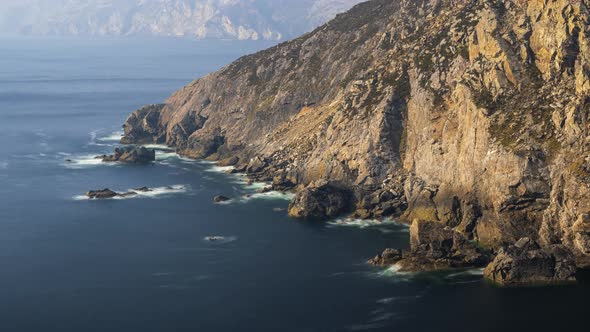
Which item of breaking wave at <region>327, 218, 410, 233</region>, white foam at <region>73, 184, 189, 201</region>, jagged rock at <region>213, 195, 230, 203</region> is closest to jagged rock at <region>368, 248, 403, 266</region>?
breaking wave at <region>327, 218, 410, 233</region>

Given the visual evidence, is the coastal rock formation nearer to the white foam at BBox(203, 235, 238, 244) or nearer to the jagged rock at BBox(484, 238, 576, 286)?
the jagged rock at BBox(484, 238, 576, 286)

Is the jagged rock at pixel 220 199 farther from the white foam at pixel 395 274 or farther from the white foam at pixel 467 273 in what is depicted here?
the white foam at pixel 467 273

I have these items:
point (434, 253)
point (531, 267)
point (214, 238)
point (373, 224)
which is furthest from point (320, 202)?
point (531, 267)

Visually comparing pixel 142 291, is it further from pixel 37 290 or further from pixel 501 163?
pixel 501 163

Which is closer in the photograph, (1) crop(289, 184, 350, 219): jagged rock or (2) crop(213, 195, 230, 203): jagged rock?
(1) crop(289, 184, 350, 219): jagged rock

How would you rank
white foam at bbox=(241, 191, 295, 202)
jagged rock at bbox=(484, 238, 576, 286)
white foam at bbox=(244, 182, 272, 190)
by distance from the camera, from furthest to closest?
white foam at bbox=(244, 182, 272, 190), white foam at bbox=(241, 191, 295, 202), jagged rock at bbox=(484, 238, 576, 286)

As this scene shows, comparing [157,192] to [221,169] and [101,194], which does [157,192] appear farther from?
[221,169]

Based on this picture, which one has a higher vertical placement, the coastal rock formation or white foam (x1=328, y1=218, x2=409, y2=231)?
white foam (x1=328, y1=218, x2=409, y2=231)
